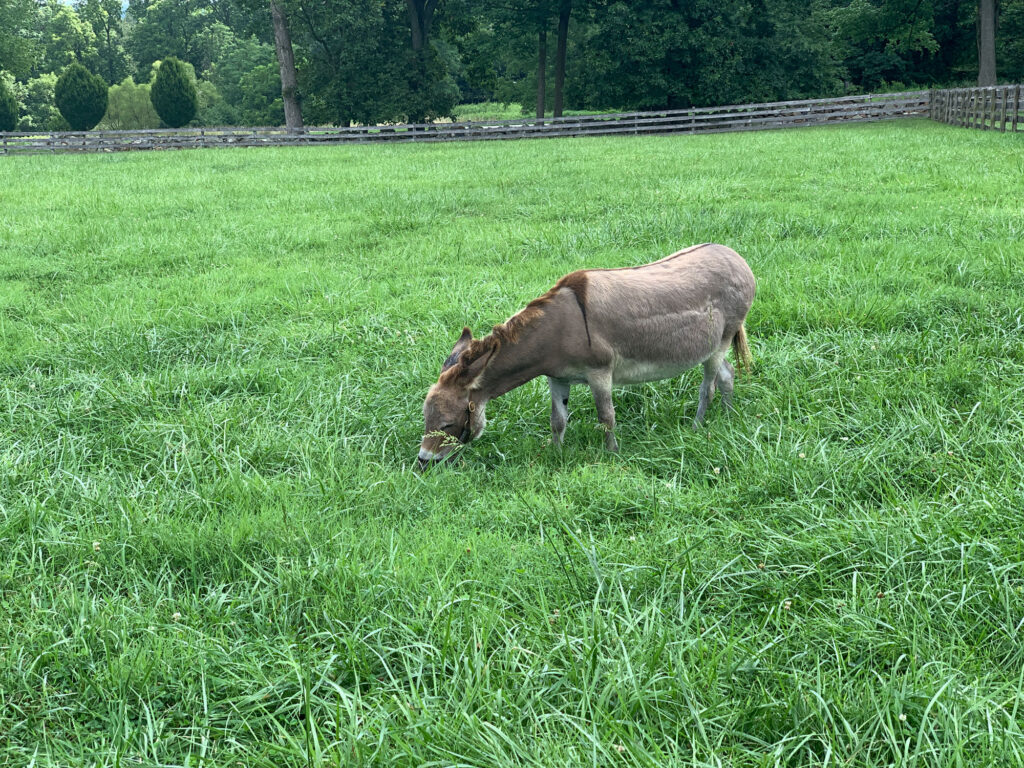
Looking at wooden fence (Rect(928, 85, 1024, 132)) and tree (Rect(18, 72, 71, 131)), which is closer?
wooden fence (Rect(928, 85, 1024, 132))

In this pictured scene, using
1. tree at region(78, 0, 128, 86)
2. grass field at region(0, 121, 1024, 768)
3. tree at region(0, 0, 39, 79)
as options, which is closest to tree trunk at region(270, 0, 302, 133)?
tree at region(0, 0, 39, 79)

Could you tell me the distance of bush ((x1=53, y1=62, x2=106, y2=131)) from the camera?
52.4 metres

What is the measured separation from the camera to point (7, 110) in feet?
166

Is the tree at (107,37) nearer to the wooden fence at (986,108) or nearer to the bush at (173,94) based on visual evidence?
the bush at (173,94)

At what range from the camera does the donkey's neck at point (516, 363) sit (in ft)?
13.6

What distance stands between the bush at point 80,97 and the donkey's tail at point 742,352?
60902 mm

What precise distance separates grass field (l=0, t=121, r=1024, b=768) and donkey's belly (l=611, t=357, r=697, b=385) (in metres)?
0.39

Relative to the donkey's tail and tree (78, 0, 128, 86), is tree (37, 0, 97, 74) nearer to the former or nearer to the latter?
tree (78, 0, 128, 86)

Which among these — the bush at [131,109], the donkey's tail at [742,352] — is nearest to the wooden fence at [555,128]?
the bush at [131,109]

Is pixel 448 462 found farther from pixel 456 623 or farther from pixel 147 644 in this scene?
pixel 147 644

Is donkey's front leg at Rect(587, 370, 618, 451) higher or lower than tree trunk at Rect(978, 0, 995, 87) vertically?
lower

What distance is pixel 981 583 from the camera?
272 cm

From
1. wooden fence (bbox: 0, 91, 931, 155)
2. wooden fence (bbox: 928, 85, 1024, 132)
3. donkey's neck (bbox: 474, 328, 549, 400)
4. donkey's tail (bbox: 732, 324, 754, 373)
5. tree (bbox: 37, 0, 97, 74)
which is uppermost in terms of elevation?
tree (bbox: 37, 0, 97, 74)

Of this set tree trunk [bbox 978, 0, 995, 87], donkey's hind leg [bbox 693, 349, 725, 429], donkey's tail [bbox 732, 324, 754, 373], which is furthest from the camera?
tree trunk [bbox 978, 0, 995, 87]
